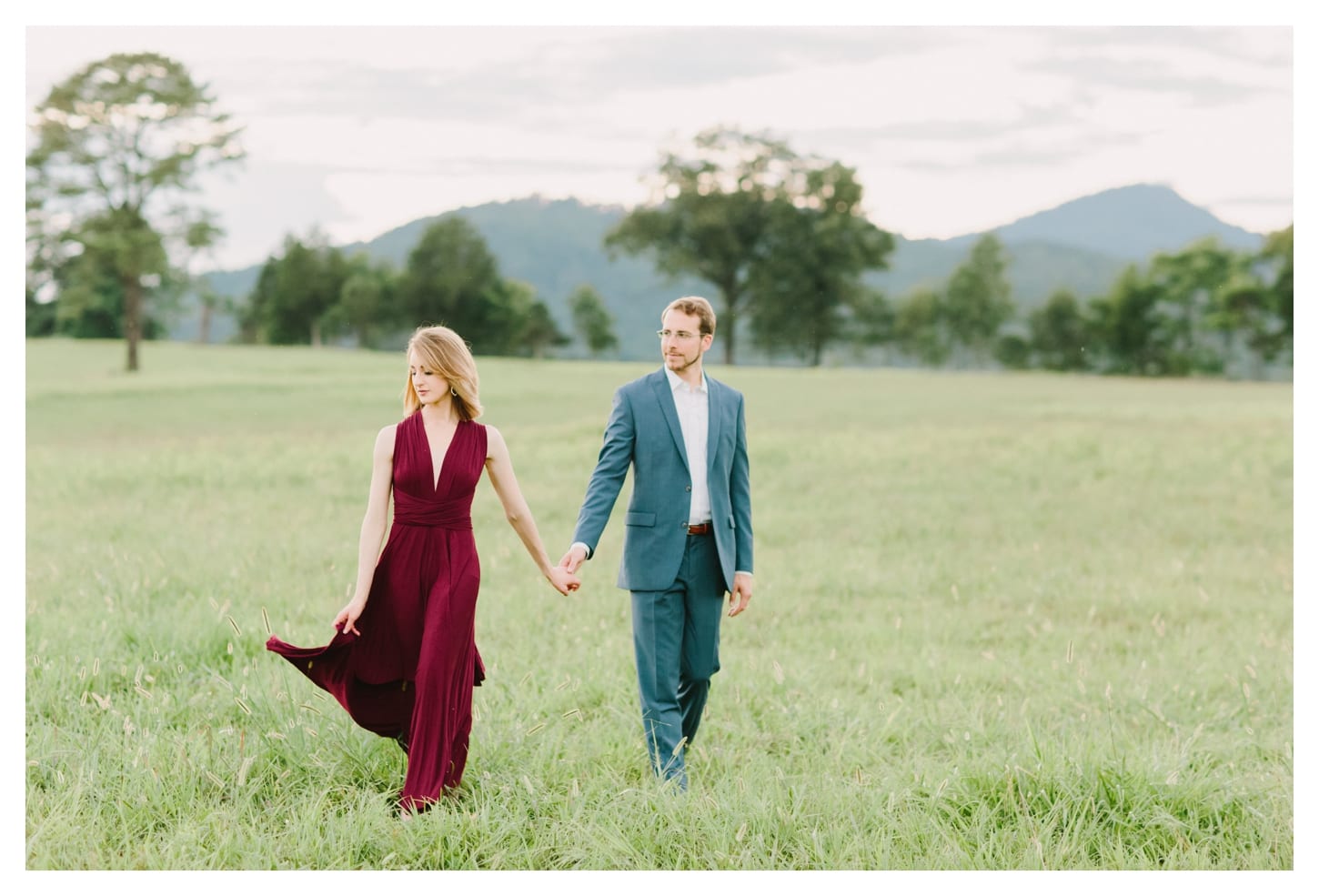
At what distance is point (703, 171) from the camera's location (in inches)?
2288

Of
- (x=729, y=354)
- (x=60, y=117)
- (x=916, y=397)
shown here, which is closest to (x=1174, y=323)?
(x=729, y=354)

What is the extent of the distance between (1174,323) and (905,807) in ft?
254

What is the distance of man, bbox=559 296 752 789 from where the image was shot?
505cm

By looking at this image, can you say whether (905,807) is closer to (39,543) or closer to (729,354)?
(39,543)

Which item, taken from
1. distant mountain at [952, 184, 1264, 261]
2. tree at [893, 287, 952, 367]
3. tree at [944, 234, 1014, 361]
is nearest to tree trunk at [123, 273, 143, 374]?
tree at [893, 287, 952, 367]

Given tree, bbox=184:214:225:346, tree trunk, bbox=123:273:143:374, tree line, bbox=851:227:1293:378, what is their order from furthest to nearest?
tree line, bbox=851:227:1293:378 < tree, bbox=184:214:225:346 < tree trunk, bbox=123:273:143:374

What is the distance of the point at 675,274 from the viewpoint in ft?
197


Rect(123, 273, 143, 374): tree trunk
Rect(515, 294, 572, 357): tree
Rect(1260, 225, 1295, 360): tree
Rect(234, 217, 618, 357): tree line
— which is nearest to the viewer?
Rect(123, 273, 143, 374): tree trunk

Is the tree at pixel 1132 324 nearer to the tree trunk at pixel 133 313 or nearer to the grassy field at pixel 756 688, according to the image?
the tree trunk at pixel 133 313

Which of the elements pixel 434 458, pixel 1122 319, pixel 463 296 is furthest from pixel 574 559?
pixel 1122 319

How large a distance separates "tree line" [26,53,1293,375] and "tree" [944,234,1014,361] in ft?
0.52

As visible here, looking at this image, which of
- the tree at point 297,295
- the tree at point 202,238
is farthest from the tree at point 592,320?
the tree at point 202,238

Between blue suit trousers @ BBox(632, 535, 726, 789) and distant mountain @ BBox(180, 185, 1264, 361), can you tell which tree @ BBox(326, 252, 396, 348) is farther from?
blue suit trousers @ BBox(632, 535, 726, 789)

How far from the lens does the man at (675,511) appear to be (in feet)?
16.6
